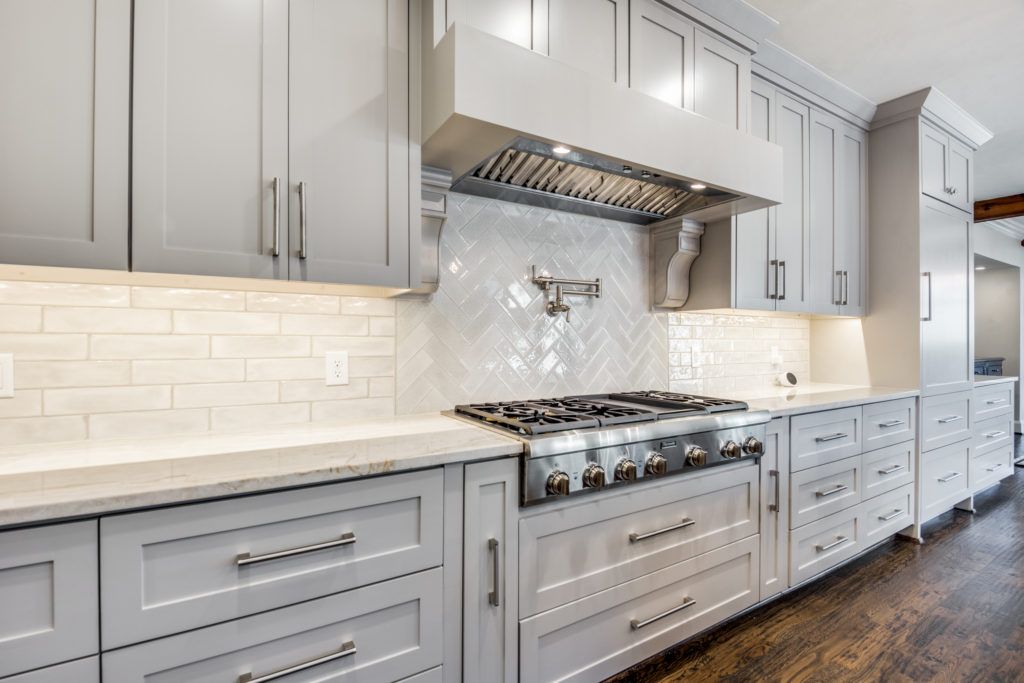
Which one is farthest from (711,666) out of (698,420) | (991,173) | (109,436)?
(991,173)

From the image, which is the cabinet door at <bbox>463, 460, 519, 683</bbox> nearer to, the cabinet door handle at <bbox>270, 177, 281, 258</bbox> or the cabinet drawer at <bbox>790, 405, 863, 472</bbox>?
the cabinet door handle at <bbox>270, 177, 281, 258</bbox>

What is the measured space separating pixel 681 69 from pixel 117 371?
230 centimetres

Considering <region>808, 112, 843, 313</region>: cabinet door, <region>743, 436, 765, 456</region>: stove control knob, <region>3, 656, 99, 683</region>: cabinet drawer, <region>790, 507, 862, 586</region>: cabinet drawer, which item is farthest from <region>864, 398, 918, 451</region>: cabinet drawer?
<region>3, 656, 99, 683</region>: cabinet drawer

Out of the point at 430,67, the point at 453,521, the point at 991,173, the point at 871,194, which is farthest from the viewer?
the point at 991,173

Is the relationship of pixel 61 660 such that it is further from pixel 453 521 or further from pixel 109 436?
pixel 453 521

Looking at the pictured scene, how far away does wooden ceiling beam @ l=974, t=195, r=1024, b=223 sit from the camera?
196 inches

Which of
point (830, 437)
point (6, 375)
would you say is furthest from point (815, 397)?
point (6, 375)

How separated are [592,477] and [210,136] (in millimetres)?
1416

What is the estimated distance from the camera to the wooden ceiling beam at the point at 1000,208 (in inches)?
196

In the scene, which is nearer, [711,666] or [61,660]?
[61,660]

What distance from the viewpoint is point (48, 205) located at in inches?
44.4

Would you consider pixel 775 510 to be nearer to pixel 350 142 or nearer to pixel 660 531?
pixel 660 531

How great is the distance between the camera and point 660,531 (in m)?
1.73

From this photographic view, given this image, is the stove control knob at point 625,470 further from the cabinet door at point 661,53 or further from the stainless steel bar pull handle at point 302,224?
the cabinet door at point 661,53
